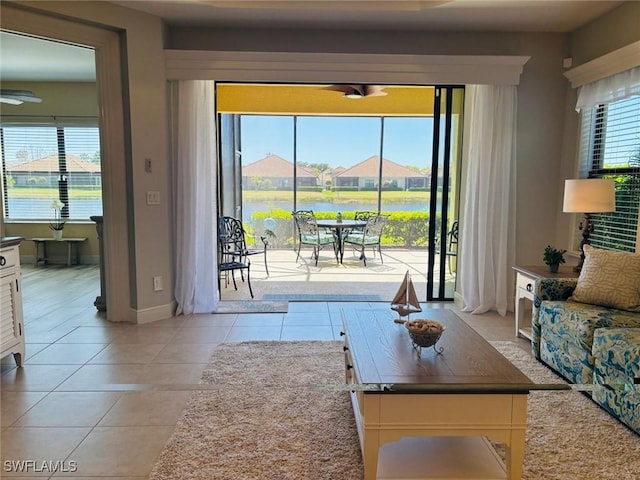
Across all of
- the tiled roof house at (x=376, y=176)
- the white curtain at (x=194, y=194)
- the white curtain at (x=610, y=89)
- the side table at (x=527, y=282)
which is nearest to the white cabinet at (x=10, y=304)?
the white curtain at (x=194, y=194)

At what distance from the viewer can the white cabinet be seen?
9.69 ft

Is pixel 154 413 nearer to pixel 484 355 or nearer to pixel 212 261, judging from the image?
pixel 484 355

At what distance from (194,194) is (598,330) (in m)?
3.57

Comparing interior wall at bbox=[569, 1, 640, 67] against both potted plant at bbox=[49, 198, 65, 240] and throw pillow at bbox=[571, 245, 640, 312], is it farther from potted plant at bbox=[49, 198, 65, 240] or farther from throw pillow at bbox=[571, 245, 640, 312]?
potted plant at bbox=[49, 198, 65, 240]

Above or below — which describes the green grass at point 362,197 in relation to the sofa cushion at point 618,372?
above

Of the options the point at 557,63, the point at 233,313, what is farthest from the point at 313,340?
the point at 557,63

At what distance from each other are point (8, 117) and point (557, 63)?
7.73 meters

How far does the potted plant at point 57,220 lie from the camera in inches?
281

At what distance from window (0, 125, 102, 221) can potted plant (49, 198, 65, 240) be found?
71 millimetres

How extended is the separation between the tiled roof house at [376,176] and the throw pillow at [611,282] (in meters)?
6.16

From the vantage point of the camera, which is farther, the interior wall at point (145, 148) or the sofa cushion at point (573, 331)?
the interior wall at point (145, 148)

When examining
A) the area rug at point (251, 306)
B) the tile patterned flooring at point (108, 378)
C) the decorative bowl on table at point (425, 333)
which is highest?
the decorative bowl on table at point (425, 333)

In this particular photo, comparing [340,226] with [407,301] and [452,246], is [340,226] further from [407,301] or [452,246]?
[407,301]

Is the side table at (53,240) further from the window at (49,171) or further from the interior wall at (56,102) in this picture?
the interior wall at (56,102)
